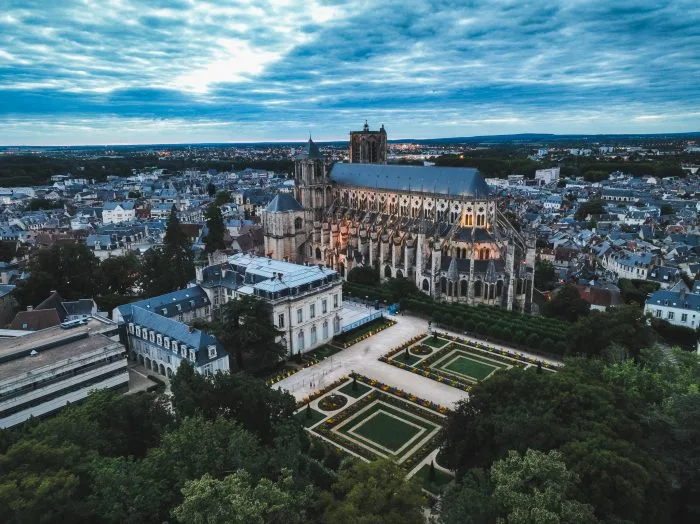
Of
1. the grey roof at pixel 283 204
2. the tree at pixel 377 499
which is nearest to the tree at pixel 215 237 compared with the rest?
the grey roof at pixel 283 204

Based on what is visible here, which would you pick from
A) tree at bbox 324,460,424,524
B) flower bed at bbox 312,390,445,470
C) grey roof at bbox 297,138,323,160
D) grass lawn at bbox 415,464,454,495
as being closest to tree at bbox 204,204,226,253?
grey roof at bbox 297,138,323,160

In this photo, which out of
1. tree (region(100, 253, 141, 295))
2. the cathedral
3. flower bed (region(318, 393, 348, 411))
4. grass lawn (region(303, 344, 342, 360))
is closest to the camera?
flower bed (region(318, 393, 348, 411))

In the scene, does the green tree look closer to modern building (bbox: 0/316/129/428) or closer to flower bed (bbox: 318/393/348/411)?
flower bed (bbox: 318/393/348/411)

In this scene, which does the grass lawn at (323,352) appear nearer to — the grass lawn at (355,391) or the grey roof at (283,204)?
the grass lawn at (355,391)

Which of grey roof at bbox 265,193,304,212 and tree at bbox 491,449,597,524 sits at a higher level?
grey roof at bbox 265,193,304,212

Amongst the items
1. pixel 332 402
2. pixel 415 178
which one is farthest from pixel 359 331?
pixel 415 178

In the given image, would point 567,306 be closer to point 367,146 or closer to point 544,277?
point 544,277
